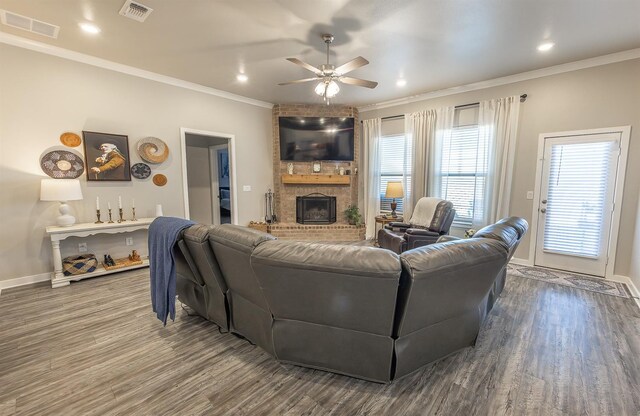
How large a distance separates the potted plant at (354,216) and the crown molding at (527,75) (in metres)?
2.27

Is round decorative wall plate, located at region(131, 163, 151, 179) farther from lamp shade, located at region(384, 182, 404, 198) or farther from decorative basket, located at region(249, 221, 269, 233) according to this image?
lamp shade, located at region(384, 182, 404, 198)

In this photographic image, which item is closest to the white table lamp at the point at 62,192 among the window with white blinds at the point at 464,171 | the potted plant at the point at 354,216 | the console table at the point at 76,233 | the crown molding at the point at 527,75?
the console table at the point at 76,233

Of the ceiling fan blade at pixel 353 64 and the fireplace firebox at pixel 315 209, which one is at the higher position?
the ceiling fan blade at pixel 353 64

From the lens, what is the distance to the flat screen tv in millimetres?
5805

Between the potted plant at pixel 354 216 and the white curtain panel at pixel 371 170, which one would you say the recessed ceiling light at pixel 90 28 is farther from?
the potted plant at pixel 354 216

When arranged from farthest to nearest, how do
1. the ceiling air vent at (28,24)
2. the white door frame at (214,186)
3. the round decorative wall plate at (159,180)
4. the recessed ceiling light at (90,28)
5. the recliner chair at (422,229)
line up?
the white door frame at (214,186) → the round decorative wall plate at (159,180) → the recliner chair at (422,229) → the recessed ceiling light at (90,28) → the ceiling air vent at (28,24)

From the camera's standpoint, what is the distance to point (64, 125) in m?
3.48

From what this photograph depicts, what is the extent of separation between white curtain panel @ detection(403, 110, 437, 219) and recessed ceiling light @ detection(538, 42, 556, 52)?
1.73 m

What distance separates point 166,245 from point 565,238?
200 inches

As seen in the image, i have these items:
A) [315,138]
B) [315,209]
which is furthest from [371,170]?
[315,209]

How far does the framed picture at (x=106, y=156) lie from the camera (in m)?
3.67

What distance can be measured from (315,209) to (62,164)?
4225 millimetres

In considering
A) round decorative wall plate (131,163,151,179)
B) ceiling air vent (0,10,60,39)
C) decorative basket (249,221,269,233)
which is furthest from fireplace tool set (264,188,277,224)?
ceiling air vent (0,10,60,39)

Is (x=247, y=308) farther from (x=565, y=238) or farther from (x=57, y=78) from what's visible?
(x=565, y=238)
